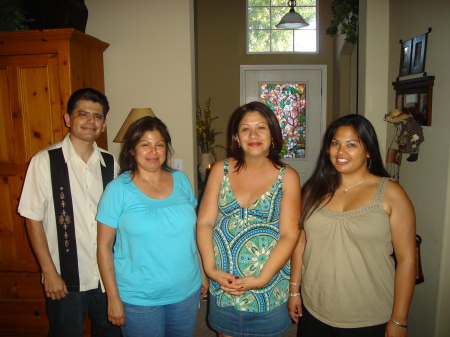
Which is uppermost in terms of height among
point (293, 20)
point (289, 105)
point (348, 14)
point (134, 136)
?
point (293, 20)

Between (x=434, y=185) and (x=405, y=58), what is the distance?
82 centimetres

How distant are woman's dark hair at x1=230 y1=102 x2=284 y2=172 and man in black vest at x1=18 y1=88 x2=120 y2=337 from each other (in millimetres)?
701

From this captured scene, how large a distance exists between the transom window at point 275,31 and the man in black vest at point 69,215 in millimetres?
3639

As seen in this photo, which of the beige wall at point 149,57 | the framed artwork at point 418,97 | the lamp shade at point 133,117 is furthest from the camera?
the beige wall at point 149,57

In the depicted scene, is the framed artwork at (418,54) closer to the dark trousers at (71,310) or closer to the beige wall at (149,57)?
the beige wall at (149,57)

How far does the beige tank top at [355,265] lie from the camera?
1.37m

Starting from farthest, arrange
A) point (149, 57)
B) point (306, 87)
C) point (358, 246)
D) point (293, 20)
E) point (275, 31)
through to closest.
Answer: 1. point (275, 31)
2. point (306, 87)
3. point (293, 20)
4. point (149, 57)
5. point (358, 246)

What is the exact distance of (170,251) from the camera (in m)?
1.48

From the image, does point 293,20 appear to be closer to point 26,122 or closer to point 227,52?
point 227,52

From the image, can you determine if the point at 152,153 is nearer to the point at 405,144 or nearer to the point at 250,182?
the point at 250,182

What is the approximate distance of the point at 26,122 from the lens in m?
2.17

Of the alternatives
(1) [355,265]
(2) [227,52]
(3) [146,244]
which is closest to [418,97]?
(1) [355,265]

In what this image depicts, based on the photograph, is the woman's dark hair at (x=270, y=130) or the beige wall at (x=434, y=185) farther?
the beige wall at (x=434, y=185)

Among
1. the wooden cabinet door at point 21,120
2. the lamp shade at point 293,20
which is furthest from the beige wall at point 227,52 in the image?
the wooden cabinet door at point 21,120
